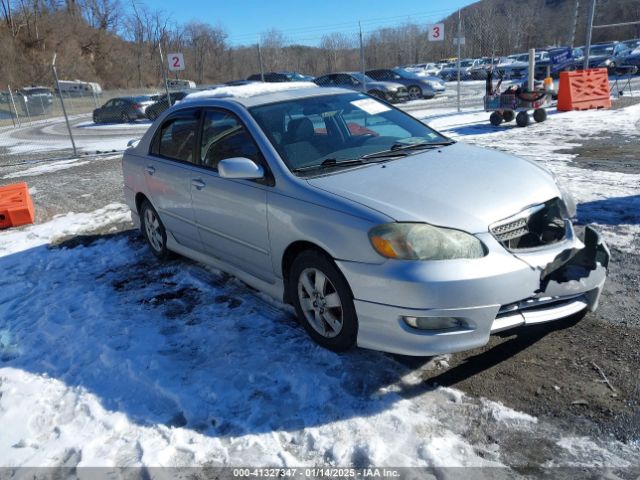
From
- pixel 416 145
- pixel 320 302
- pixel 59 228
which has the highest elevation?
pixel 416 145

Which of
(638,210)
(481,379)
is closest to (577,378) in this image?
(481,379)

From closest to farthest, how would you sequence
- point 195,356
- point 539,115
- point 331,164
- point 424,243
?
point 424,243, point 195,356, point 331,164, point 539,115

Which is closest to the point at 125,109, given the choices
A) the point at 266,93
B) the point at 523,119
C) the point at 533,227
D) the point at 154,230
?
the point at 523,119

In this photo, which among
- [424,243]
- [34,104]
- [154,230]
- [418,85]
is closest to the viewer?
[424,243]

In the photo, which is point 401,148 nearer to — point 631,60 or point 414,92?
point 414,92

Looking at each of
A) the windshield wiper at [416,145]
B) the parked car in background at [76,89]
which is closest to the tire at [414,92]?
the windshield wiper at [416,145]

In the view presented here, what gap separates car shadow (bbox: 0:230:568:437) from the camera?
9.45 feet

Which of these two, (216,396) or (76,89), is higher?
(76,89)

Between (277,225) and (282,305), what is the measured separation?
0.90 m

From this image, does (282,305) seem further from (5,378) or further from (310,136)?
(5,378)

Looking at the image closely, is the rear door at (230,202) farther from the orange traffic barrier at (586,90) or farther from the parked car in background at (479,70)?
the parked car in background at (479,70)

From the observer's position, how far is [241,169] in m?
3.47

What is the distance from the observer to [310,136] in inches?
151

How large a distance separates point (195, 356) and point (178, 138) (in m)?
2.19
